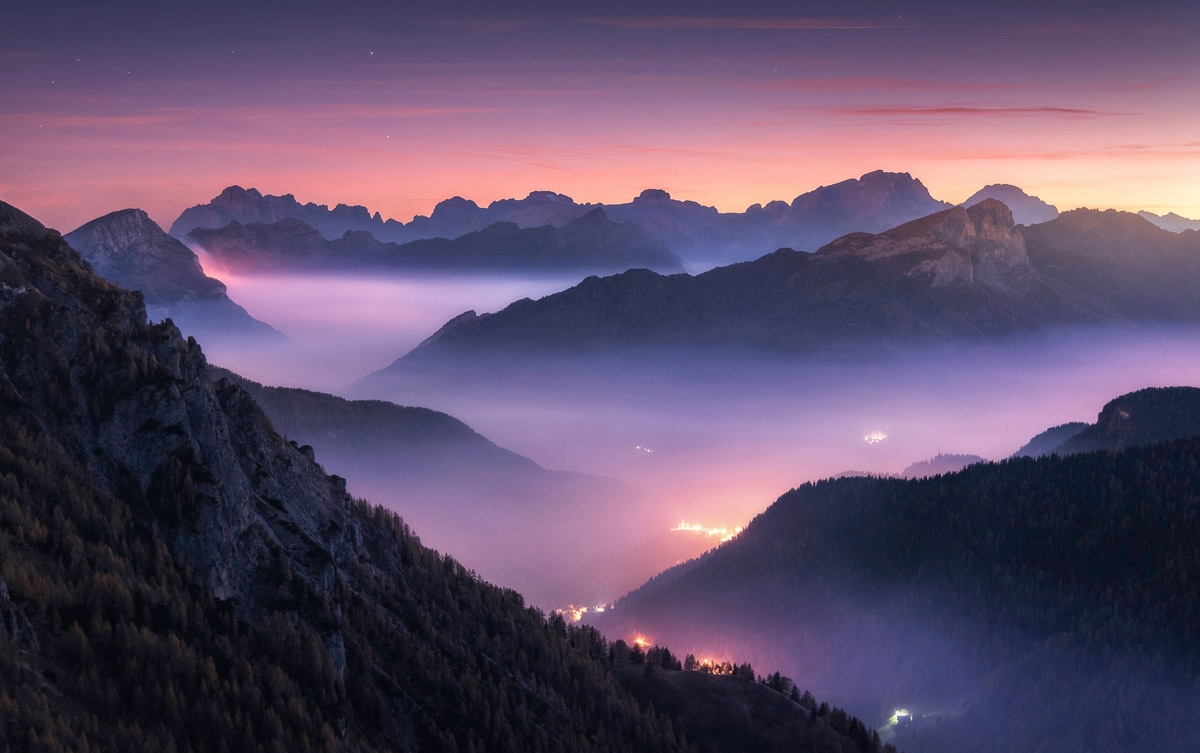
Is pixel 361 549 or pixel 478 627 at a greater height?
pixel 361 549

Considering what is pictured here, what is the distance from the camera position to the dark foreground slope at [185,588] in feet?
151

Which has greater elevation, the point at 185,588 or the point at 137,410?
the point at 137,410

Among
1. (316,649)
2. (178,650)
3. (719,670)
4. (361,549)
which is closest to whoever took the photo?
(178,650)

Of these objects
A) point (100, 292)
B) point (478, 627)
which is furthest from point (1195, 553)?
point (100, 292)

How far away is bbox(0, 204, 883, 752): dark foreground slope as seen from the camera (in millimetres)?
45938

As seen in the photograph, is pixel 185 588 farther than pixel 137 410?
No

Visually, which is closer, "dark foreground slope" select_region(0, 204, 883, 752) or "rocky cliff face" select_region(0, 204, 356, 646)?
"dark foreground slope" select_region(0, 204, 883, 752)

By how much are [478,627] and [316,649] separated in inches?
1438

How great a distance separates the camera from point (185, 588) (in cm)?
5638

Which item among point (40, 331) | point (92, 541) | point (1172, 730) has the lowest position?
point (1172, 730)

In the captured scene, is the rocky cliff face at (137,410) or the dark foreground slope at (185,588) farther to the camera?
the rocky cliff face at (137,410)

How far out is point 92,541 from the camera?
174 feet

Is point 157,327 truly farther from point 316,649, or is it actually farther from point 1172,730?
point 1172,730

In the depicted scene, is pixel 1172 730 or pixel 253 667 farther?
pixel 1172 730
